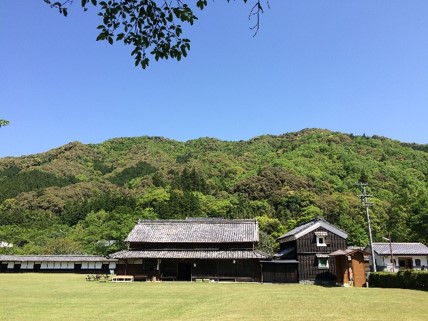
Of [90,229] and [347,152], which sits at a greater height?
[347,152]

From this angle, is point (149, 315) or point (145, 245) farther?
point (145, 245)

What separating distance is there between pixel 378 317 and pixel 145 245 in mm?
27393

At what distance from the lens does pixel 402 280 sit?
23984 mm

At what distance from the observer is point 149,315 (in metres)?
13.1

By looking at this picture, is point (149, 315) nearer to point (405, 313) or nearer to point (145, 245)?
point (405, 313)

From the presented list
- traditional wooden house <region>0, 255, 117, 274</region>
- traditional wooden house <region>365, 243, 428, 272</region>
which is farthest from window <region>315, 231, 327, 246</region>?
traditional wooden house <region>0, 255, 117, 274</region>

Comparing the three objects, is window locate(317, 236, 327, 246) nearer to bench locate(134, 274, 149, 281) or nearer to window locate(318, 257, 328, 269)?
window locate(318, 257, 328, 269)

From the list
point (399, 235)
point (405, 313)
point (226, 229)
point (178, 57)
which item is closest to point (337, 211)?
point (399, 235)

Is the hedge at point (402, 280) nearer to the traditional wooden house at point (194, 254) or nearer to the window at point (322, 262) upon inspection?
the window at point (322, 262)

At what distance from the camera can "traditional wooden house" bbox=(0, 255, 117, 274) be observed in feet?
162

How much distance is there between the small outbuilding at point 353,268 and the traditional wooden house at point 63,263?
31.0 m

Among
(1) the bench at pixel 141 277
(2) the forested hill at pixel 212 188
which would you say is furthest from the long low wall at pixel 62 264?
(1) the bench at pixel 141 277

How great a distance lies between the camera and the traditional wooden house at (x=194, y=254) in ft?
111

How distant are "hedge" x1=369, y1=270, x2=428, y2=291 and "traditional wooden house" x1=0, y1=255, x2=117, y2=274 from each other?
33970 millimetres
